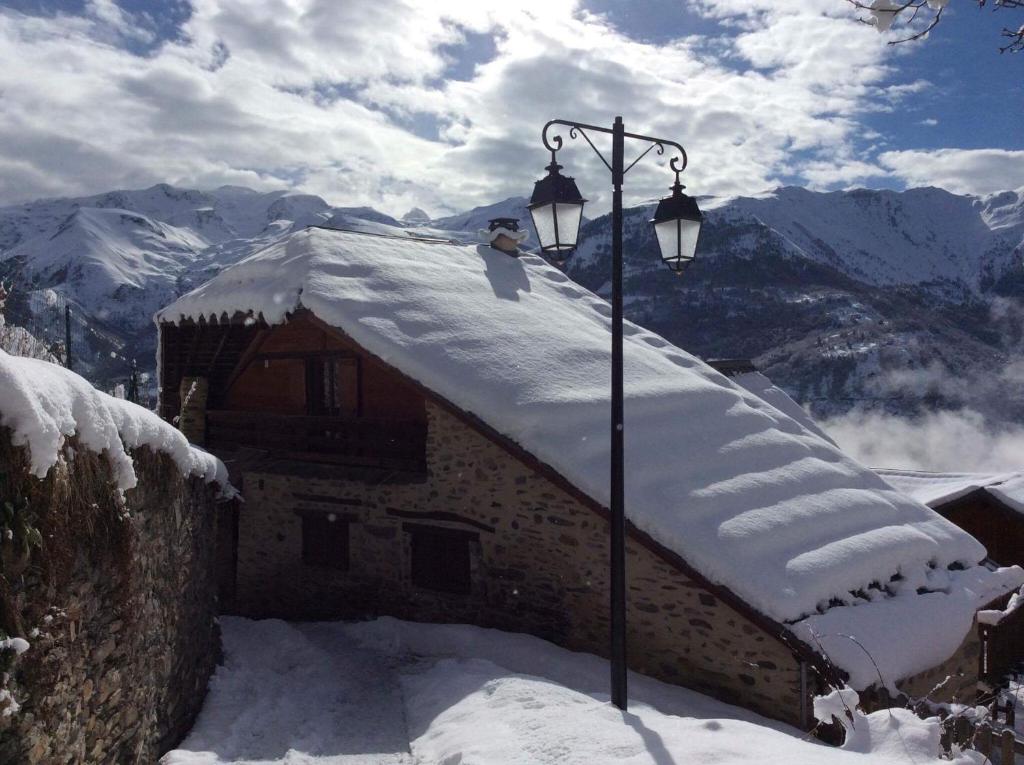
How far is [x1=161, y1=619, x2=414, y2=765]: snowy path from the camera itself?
231 inches

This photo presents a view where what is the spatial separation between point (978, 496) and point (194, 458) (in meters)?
15.3

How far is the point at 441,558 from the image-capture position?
9.62 m

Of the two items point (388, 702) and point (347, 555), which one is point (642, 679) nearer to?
point (388, 702)

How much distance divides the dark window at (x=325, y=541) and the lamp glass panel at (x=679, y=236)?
6509 millimetres

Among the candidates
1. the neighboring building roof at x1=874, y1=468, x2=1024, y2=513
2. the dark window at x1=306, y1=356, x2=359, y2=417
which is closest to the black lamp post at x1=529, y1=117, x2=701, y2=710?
the dark window at x1=306, y1=356, x2=359, y2=417

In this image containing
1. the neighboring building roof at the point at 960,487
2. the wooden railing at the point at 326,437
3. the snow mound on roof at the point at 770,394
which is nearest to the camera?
the wooden railing at the point at 326,437

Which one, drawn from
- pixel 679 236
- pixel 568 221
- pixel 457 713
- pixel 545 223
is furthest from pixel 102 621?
pixel 679 236

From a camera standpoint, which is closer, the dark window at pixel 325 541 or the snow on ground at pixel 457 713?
the snow on ground at pixel 457 713

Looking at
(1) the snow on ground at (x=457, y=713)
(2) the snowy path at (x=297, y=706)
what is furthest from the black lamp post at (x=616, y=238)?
(2) the snowy path at (x=297, y=706)

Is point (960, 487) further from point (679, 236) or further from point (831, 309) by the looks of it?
point (831, 309)

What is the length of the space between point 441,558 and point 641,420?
9.98 feet

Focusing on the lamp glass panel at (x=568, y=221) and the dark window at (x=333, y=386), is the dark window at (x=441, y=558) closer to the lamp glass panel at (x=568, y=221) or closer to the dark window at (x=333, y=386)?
the dark window at (x=333, y=386)

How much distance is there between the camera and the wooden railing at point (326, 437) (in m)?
10.1

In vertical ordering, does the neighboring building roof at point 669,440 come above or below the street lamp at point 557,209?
below
